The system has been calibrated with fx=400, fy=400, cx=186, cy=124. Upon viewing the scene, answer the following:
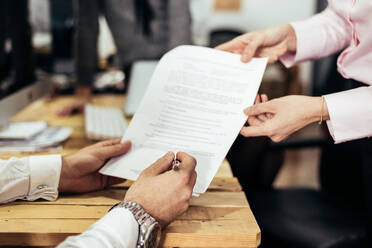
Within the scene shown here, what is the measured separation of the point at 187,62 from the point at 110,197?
0.34 meters

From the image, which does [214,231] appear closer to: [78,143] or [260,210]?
[78,143]

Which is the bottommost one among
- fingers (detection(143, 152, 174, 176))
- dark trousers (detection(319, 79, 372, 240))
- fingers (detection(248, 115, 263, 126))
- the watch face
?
dark trousers (detection(319, 79, 372, 240))

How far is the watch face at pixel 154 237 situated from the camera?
0.66 metres

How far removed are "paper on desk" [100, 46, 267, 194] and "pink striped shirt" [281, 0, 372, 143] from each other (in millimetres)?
193

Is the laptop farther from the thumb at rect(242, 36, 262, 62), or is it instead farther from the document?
the thumb at rect(242, 36, 262, 62)

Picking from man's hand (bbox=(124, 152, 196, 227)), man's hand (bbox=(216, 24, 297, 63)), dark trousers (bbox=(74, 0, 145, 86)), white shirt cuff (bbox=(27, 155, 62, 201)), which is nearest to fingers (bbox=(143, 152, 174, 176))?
man's hand (bbox=(124, 152, 196, 227))

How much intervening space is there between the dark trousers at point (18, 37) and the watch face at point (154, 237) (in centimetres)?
81

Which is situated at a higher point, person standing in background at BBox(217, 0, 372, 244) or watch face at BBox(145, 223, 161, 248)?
person standing in background at BBox(217, 0, 372, 244)

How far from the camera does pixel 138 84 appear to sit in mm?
1576

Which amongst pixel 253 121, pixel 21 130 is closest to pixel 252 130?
pixel 253 121

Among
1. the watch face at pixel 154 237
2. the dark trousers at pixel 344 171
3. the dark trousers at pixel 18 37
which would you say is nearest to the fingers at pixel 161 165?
the watch face at pixel 154 237

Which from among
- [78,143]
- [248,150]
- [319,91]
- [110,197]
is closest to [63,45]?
[78,143]

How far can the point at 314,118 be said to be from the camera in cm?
86

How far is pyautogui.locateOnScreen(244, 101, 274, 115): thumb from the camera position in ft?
2.74
